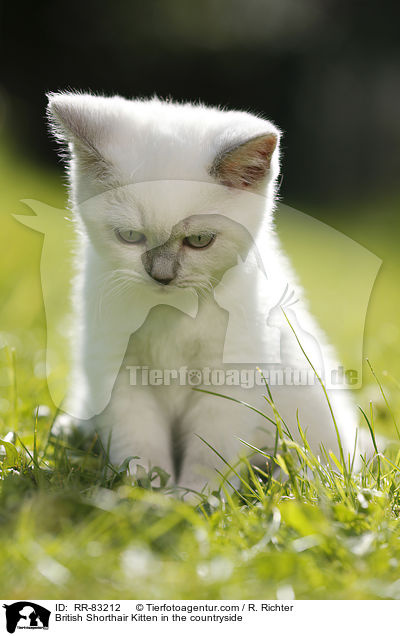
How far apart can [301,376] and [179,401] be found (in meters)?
0.38

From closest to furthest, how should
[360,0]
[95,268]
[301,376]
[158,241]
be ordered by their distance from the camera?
1. [158,241]
2. [95,268]
3. [301,376]
4. [360,0]

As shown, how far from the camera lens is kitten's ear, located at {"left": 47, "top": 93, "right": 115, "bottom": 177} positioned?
175 centimetres

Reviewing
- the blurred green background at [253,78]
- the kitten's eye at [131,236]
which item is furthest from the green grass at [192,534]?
the blurred green background at [253,78]

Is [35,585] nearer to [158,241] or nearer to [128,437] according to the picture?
[128,437]

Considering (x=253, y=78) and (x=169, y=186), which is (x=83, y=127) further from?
(x=253, y=78)

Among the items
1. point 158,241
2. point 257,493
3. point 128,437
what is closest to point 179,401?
point 128,437

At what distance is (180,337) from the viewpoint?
6.15 ft

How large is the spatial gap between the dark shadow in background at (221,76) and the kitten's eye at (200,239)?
4090 millimetres

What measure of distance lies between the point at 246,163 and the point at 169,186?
0.22 m
